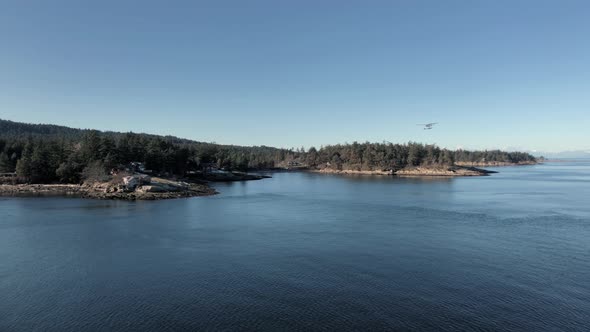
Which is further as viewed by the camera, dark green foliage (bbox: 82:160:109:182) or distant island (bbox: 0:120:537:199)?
dark green foliage (bbox: 82:160:109:182)

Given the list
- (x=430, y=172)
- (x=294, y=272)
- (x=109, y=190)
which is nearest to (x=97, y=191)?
(x=109, y=190)

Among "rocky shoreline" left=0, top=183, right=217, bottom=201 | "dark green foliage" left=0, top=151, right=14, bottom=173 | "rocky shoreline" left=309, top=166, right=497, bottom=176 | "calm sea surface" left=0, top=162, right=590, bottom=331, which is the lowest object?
"calm sea surface" left=0, top=162, right=590, bottom=331

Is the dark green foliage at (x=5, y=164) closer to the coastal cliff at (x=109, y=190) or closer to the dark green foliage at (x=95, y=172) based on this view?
the coastal cliff at (x=109, y=190)

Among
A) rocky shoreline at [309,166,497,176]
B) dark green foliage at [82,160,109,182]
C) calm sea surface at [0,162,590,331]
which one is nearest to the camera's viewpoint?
calm sea surface at [0,162,590,331]

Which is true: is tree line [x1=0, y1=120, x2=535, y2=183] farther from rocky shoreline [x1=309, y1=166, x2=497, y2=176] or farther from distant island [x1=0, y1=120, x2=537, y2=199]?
rocky shoreline [x1=309, y1=166, x2=497, y2=176]

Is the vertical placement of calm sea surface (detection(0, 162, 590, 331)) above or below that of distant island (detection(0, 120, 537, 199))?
below

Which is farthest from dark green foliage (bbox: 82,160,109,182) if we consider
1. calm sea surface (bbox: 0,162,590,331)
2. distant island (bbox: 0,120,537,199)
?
calm sea surface (bbox: 0,162,590,331)

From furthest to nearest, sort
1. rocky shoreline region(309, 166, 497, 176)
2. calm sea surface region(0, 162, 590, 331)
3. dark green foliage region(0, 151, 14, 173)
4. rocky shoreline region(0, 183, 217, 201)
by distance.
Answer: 1. rocky shoreline region(309, 166, 497, 176)
2. dark green foliage region(0, 151, 14, 173)
3. rocky shoreline region(0, 183, 217, 201)
4. calm sea surface region(0, 162, 590, 331)

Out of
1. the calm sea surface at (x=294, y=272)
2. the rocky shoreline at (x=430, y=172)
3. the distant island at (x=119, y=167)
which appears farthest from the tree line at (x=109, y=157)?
the calm sea surface at (x=294, y=272)
